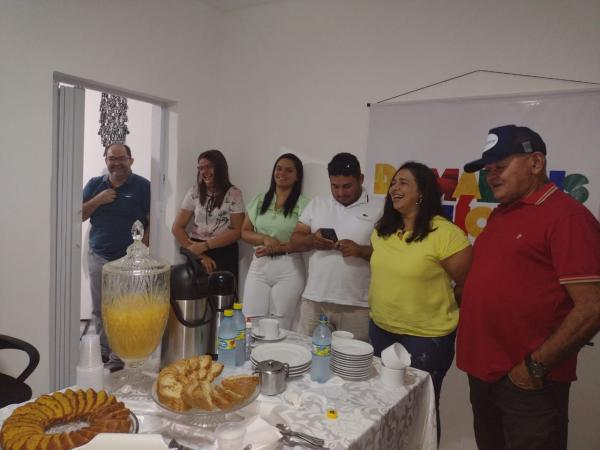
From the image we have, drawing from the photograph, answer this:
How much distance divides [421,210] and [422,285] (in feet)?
1.06

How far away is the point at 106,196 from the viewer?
9.49 feet

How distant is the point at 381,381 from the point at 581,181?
149cm

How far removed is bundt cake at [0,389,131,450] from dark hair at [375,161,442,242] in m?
1.26

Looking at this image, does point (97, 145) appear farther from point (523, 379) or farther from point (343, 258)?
point (523, 379)

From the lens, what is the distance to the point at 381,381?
1.37 meters

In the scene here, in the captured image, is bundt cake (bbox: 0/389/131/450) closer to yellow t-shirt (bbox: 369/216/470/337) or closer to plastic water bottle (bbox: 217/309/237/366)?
plastic water bottle (bbox: 217/309/237/366)

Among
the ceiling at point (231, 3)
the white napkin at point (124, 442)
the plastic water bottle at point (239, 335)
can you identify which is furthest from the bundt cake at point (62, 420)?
the ceiling at point (231, 3)

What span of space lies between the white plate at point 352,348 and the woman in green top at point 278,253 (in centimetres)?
104

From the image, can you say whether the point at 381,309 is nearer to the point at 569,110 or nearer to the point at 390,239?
the point at 390,239

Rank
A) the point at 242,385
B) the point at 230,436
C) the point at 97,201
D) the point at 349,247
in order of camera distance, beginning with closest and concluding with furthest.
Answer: the point at 230,436 → the point at 242,385 → the point at 349,247 → the point at 97,201

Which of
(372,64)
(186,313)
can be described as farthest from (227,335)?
(372,64)

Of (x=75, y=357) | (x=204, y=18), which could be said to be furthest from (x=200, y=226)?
(x=204, y=18)

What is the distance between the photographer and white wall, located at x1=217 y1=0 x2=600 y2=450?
213 cm

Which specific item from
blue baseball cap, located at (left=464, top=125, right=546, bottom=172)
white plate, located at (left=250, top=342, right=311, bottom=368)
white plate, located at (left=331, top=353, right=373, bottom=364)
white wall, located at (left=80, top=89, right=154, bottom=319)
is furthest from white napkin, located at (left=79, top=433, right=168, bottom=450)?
white wall, located at (left=80, top=89, right=154, bottom=319)
